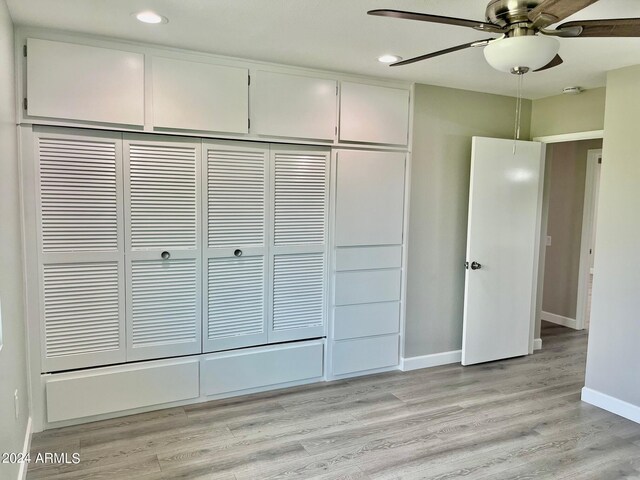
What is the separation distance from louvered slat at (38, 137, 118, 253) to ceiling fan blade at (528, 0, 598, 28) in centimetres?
240

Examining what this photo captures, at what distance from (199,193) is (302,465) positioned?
1.81 m

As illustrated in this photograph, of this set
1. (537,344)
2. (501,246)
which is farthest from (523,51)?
(537,344)

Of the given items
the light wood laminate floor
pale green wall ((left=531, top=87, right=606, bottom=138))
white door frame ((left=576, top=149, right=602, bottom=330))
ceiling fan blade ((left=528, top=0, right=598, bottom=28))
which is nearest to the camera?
ceiling fan blade ((left=528, top=0, right=598, bottom=28))

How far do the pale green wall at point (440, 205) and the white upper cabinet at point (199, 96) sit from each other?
1.50m

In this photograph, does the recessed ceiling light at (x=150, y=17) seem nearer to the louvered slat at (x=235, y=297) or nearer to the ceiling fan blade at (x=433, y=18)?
the ceiling fan blade at (x=433, y=18)

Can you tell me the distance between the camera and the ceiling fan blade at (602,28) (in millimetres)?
1712

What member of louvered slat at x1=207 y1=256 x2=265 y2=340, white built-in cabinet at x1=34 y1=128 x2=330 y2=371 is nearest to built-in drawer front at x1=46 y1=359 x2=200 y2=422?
white built-in cabinet at x1=34 y1=128 x2=330 y2=371

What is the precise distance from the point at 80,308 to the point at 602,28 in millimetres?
3062

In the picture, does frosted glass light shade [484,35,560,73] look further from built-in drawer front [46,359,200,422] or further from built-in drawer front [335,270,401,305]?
built-in drawer front [46,359,200,422]

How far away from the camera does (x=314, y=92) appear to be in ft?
11.2

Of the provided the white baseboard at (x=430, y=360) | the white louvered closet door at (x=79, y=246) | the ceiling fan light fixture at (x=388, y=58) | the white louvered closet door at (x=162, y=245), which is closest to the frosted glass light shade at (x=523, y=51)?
the ceiling fan light fixture at (x=388, y=58)

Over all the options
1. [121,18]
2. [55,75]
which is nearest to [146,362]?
[55,75]

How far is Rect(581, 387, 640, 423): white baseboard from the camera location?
10.3ft

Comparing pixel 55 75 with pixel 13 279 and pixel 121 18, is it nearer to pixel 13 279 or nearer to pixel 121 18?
pixel 121 18
